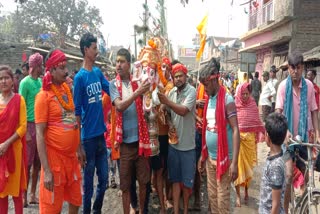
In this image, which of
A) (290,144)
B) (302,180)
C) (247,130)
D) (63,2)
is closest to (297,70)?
(290,144)

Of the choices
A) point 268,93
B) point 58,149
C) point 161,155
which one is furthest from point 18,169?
point 268,93

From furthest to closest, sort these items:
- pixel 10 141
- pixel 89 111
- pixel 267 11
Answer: pixel 267 11 < pixel 89 111 < pixel 10 141

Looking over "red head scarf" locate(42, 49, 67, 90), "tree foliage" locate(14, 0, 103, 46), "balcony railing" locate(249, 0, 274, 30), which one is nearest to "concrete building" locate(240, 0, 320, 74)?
"balcony railing" locate(249, 0, 274, 30)

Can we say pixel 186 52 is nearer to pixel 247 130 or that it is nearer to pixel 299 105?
pixel 247 130

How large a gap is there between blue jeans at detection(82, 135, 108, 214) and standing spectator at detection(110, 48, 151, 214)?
0.22 metres

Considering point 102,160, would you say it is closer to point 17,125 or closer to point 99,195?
point 99,195

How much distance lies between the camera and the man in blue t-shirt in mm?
4090

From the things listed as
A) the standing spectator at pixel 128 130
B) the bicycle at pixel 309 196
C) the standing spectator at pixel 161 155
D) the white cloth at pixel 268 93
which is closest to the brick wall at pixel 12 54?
the white cloth at pixel 268 93

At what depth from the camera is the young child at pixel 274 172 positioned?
2918 mm

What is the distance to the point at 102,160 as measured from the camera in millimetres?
4320

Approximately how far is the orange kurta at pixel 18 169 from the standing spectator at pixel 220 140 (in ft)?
6.57

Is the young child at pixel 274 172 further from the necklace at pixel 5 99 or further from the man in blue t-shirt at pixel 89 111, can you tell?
the necklace at pixel 5 99

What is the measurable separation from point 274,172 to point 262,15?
20.3m

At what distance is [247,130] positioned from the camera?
18.5 ft
